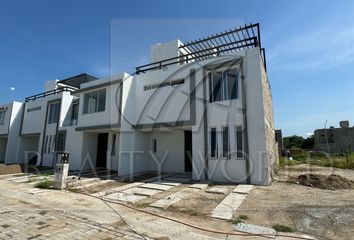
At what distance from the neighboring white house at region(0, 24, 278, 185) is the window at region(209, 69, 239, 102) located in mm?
49

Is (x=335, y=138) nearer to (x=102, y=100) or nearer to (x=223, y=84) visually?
(x=223, y=84)

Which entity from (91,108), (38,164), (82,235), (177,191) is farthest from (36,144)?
(82,235)

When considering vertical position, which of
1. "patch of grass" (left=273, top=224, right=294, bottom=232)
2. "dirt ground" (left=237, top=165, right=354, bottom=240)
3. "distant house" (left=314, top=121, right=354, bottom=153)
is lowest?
"patch of grass" (left=273, top=224, right=294, bottom=232)

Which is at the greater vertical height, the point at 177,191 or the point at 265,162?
the point at 265,162

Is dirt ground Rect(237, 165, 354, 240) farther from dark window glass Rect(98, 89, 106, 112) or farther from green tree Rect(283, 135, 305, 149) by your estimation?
green tree Rect(283, 135, 305, 149)

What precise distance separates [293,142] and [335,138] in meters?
15.5

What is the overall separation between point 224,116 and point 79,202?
7.16m

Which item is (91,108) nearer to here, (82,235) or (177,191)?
(177,191)

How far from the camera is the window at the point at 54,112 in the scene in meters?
17.9

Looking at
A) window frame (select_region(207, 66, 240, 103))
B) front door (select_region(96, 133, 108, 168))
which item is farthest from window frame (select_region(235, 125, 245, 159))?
front door (select_region(96, 133, 108, 168))

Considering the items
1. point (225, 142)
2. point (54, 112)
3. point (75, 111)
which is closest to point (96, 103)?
point (75, 111)

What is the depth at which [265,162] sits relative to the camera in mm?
9430

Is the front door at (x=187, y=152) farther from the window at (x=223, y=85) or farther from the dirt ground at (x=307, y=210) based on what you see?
the dirt ground at (x=307, y=210)

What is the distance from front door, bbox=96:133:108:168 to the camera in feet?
52.2
